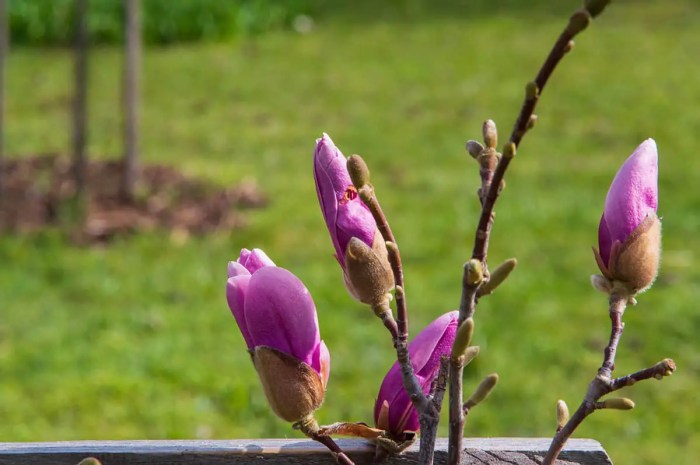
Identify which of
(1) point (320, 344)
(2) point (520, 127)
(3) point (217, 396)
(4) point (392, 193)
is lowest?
(3) point (217, 396)

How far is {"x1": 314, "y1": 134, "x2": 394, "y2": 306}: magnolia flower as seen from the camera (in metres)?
0.80

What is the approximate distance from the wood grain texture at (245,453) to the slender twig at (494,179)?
0.19m

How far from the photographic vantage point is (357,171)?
0.76 metres

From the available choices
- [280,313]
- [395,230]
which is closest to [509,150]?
[280,313]

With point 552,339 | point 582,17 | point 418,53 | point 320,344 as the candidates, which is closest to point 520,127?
point 582,17

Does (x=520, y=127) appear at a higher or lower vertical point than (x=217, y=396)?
higher

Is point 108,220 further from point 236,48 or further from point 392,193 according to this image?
point 236,48

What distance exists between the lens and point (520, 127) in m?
0.68

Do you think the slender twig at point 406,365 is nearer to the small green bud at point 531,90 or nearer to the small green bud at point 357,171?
the small green bud at point 357,171

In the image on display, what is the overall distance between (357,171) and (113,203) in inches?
188

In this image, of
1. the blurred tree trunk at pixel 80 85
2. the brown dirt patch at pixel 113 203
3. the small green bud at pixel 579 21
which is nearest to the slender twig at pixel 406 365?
the small green bud at pixel 579 21

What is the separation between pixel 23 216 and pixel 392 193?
198 cm

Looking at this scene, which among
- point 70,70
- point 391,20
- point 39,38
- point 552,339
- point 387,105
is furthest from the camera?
point 391,20

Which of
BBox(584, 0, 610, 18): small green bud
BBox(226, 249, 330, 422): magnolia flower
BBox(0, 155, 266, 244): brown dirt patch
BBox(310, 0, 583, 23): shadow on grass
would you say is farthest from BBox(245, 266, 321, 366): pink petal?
BBox(310, 0, 583, 23): shadow on grass
